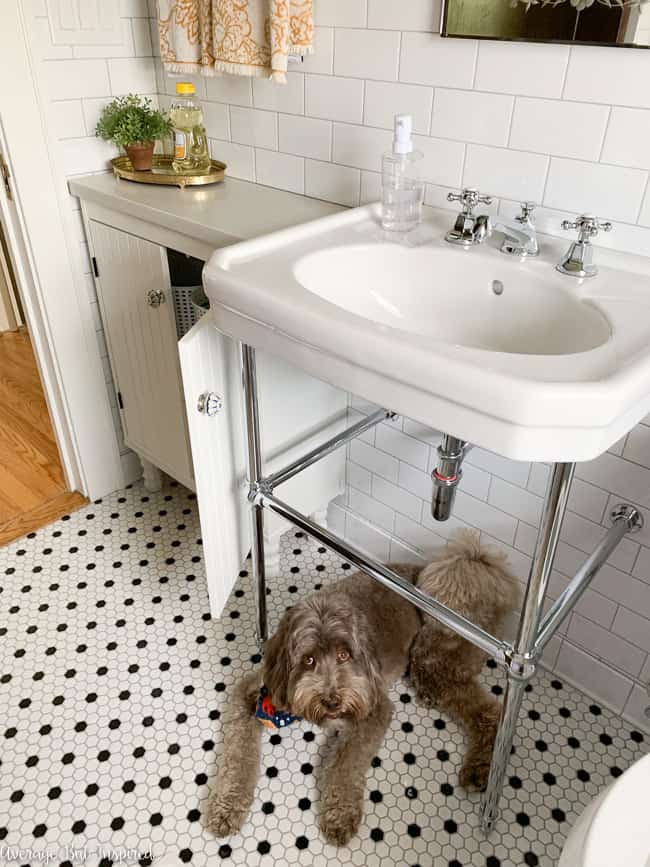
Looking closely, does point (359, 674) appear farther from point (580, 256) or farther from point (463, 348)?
point (580, 256)

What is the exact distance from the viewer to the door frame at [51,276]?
1.45m

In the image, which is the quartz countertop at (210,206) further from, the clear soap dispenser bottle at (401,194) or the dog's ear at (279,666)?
the dog's ear at (279,666)

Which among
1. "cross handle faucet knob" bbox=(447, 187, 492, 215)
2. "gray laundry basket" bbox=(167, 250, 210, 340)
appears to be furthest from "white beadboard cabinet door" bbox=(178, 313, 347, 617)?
"cross handle faucet knob" bbox=(447, 187, 492, 215)

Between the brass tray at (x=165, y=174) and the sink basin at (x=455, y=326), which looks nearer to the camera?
the sink basin at (x=455, y=326)

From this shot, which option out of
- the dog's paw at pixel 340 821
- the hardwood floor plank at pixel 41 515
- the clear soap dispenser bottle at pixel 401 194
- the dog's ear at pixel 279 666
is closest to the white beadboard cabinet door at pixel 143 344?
the hardwood floor plank at pixel 41 515

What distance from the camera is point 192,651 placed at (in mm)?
1501

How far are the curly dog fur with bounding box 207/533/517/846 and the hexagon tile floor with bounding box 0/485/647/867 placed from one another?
1.8 inches

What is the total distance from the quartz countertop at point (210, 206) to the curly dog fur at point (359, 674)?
2.30ft

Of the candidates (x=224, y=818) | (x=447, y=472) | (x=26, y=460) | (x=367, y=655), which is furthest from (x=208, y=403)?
(x=26, y=460)

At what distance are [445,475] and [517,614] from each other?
0.54 metres

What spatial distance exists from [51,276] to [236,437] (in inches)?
28.4

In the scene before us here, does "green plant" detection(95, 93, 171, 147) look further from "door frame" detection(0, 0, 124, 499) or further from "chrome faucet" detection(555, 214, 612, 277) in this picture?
"chrome faucet" detection(555, 214, 612, 277)

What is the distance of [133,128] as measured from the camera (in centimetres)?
153

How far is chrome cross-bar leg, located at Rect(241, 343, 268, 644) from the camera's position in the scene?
3.60 feet
